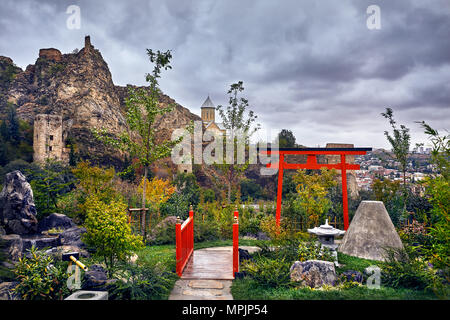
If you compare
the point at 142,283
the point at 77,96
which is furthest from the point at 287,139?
the point at 142,283

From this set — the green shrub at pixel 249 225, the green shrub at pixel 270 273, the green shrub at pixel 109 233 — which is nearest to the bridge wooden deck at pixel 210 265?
the green shrub at pixel 270 273

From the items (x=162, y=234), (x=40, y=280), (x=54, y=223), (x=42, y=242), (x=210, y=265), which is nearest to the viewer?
(x=40, y=280)

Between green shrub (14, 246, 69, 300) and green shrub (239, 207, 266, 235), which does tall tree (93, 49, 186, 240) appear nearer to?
green shrub (239, 207, 266, 235)

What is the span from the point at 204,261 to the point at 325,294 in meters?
3.50

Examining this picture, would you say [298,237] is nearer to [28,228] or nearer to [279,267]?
[279,267]

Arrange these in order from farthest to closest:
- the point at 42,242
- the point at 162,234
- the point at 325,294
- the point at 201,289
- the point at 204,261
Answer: the point at 162,234 → the point at 42,242 → the point at 204,261 → the point at 201,289 → the point at 325,294

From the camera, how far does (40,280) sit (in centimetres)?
503

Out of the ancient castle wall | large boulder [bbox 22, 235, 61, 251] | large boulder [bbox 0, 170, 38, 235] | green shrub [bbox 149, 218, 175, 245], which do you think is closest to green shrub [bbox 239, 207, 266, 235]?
green shrub [bbox 149, 218, 175, 245]

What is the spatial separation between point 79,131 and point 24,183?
97.7 ft

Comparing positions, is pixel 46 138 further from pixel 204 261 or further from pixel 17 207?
pixel 204 261

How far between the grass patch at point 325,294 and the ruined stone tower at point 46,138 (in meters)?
32.5

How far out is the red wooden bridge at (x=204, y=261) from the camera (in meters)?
6.62

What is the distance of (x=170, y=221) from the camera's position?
37.0ft
